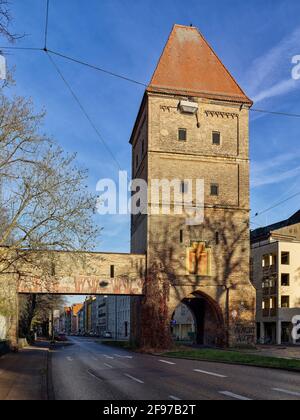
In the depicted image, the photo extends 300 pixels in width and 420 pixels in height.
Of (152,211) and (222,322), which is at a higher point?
(152,211)

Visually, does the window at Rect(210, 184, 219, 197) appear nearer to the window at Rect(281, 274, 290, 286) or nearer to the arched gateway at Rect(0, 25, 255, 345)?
the arched gateway at Rect(0, 25, 255, 345)

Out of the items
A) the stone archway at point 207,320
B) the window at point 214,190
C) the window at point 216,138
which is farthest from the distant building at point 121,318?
the window at point 216,138

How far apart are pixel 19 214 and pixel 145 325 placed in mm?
20543

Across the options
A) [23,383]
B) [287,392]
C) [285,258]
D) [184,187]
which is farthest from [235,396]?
[285,258]

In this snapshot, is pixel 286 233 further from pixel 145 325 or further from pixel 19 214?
pixel 19 214

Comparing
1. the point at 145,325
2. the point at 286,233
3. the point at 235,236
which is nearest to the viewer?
the point at 145,325

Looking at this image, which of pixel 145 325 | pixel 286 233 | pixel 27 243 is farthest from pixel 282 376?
pixel 286 233

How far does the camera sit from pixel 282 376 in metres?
18.0

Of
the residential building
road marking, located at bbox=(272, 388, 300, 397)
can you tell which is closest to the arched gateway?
road marking, located at bbox=(272, 388, 300, 397)

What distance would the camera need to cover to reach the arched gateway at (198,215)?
131ft

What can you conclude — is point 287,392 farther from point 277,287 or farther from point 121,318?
point 121,318

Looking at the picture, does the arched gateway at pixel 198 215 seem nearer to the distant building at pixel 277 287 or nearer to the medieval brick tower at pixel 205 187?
the medieval brick tower at pixel 205 187
